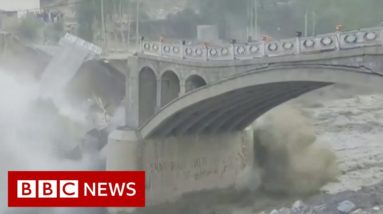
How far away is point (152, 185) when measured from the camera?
32625 millimetres

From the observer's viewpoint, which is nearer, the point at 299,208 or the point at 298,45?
the point at 298,45

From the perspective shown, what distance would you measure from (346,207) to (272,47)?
7096 mm

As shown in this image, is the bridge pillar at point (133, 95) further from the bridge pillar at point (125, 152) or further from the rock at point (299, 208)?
the rock at point (299, 208)

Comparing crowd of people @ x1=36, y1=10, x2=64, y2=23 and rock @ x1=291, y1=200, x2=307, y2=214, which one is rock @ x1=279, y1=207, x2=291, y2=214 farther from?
crowd of people @ x1=36, y1=10, x2=64, y2=23

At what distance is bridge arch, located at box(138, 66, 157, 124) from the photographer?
109 ft

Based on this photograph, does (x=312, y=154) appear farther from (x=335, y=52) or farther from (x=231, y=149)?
(x=335, y=52)

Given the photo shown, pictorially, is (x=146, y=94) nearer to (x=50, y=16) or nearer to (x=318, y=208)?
(x=318, y=208)

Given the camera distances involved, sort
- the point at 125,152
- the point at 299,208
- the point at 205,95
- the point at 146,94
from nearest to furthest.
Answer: the point at 205,95 < the point at 299,208 < the point at 125,152 < the point at 146,94

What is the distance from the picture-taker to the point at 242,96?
30.0m

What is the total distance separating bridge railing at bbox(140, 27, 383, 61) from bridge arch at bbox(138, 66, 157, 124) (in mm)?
1092

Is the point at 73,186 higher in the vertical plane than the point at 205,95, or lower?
lower

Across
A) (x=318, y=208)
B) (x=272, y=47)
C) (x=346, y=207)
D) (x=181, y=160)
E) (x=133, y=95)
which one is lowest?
(x=318, y=208)

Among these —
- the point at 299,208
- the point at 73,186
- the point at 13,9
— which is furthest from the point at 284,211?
the point at 13,9

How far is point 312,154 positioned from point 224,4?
129 ft
